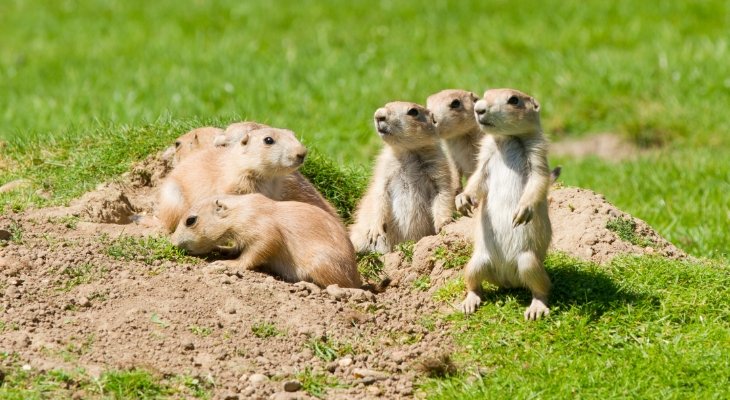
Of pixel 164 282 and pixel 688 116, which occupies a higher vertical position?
pixel 164 282

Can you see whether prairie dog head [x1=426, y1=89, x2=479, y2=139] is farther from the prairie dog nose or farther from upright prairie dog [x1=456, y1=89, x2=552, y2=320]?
the prairie dog nose

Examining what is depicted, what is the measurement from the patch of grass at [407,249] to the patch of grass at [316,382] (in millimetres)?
1734

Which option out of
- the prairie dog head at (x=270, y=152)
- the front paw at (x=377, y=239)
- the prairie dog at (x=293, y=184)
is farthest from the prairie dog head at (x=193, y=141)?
the front paw at (x=377, y=239)

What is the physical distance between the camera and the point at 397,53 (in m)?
13.8

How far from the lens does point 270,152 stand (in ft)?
23.6

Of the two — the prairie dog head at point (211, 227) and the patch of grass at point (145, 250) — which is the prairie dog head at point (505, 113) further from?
the patch of grass at point (145, 250)

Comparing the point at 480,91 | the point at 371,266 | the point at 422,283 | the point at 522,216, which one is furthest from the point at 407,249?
the point at 480,91

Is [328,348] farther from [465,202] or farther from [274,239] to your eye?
[465,202]

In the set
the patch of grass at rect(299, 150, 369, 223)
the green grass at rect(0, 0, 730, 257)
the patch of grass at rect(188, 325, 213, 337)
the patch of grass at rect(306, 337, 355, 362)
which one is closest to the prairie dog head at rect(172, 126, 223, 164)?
the green grass at rect(0, 0, 730, 257)

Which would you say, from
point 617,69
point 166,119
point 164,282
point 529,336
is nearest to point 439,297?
point 529,336

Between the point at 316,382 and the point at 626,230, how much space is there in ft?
8.62

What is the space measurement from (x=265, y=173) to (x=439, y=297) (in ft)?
5.14

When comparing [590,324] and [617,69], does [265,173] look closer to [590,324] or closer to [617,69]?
[590,324]

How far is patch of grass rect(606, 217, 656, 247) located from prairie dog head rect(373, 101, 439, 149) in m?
1.38
